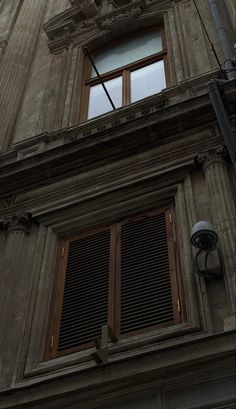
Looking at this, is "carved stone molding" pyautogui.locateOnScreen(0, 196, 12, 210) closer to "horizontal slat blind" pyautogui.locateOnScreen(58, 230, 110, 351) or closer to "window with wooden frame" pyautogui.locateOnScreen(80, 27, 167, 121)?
"horizontal slat blind" pyautogui.locateOnScreen(58, 230, 110, 351)

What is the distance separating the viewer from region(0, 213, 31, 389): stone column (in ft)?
27.9

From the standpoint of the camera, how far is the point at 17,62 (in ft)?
51.4

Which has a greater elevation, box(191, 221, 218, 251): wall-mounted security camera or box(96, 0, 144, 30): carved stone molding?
box(96, 0, 144, 30): carved stone molding

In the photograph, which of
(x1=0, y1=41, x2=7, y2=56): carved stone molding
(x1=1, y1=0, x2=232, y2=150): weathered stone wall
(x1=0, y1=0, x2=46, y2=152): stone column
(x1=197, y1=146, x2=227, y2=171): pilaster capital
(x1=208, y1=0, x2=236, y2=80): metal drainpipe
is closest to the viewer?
(x1=197, y1=146, x2=227, y2=171): pilaster capital

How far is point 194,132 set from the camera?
10367 millimetres

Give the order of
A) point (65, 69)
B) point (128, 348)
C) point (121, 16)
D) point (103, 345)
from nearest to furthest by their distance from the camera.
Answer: point (103, 345), point (128, 348), point (65, 69), point (121, 16)

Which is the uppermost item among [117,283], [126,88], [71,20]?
[71,20]

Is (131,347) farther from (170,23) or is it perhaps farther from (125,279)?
(170,23)

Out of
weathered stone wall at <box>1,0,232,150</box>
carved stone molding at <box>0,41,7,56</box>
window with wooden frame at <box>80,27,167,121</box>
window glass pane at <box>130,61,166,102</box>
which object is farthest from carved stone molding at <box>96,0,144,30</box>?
carved stone molding at <box>0,41,7,56</box>

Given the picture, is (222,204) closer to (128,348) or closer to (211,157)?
(211,157)

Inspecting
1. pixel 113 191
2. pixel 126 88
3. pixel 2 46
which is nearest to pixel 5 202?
pixel 113 191

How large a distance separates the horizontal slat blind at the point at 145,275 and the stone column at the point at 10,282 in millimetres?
1505

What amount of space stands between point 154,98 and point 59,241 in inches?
132

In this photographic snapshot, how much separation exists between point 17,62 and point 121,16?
2.61 metres
